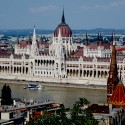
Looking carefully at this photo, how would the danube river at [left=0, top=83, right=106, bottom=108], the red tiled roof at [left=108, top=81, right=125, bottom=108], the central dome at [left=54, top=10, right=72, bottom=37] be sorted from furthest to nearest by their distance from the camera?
the central dome at [left=54, top=10, right=72, bottom=37]
the danube river at [left=0, top=83, right=106, bottom=108]
the red tiled roof at [left=108, top=81, right=125, bottom=108]

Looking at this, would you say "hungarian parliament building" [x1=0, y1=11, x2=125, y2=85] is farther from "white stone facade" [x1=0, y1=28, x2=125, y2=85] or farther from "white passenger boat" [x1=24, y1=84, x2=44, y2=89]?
"white passenger boat" [x1=24, y1=84, x2=44, y2=89]

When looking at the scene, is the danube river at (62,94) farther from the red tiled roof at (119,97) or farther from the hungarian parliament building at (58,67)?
the red tiled roof at (119,97)

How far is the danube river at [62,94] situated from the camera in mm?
39438

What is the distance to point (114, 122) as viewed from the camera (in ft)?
71.4

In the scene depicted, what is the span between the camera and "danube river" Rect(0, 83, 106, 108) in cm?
3944

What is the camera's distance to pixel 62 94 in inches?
1724

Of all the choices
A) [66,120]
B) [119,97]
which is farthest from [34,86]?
[66,120]

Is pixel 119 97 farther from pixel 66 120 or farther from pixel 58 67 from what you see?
pixel 58 67

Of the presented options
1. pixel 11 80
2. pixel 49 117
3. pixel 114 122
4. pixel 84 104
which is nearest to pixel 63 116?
pixel 49 117

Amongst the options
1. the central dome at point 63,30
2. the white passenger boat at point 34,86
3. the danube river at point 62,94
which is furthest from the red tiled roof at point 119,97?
the central dome at point 63,30

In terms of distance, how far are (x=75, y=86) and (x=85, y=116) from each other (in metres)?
32.5

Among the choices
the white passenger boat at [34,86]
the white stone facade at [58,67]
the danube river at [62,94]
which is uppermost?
the white stone facade at [58,67]

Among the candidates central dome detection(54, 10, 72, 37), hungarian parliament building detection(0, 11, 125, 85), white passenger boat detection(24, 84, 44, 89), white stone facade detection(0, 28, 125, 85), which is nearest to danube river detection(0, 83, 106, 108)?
white passenger boat detection(24, 84, 44, 89)

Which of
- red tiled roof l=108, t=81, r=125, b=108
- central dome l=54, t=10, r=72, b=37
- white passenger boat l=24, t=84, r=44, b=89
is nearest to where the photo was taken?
red tiled roof l=108, t=81, r=125, b=108
